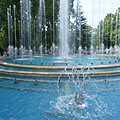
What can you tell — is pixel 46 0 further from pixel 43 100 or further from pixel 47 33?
pixel 43 100

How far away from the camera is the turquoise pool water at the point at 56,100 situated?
3.97m

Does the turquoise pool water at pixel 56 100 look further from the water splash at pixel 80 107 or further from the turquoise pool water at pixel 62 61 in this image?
the turquoise pool water at pixel 62 61

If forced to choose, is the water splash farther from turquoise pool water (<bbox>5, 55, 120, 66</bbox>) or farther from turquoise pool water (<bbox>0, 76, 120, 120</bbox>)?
Answer: turquoise pool water (<bbox>5, 55, 120, 66</bbox>)

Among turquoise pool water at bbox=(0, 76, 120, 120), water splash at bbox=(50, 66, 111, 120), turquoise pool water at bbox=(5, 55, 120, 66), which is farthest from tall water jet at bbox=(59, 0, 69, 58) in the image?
water splash at bbox=(50, 66, 111, 120)

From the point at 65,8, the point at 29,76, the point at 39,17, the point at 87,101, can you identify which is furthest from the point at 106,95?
the point at 39,17

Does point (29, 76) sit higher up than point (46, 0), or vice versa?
point (46, 0)

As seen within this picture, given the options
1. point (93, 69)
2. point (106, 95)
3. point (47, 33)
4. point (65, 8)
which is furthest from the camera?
point (47, 33)

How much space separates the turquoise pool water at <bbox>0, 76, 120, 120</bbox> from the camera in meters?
3.97

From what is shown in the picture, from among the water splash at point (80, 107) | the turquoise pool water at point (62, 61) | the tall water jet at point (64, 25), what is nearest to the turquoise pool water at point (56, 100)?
the water splash at point (80, 107)

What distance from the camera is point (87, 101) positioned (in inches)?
196

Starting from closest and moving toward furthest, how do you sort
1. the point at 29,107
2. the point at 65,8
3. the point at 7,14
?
the point at 29,107, the point at 65,8, the point at 7,14

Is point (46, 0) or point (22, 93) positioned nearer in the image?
point (22, 93)

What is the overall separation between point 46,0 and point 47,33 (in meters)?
5.65

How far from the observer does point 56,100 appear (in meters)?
5.07
